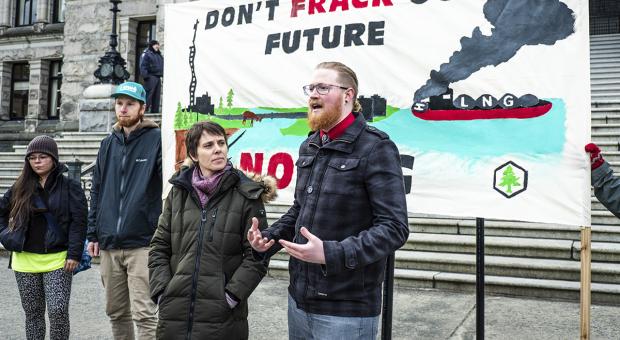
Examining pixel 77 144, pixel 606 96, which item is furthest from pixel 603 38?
pixel 77 144

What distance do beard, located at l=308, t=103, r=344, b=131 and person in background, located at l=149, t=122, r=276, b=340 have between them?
790mm

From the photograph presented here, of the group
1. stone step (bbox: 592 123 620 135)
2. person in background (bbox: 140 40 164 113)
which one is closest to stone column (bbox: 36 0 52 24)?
person in background (bbox: 140 40 164 113)

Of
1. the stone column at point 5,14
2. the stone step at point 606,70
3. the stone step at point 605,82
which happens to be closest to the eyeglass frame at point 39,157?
the stone step at point 605,82

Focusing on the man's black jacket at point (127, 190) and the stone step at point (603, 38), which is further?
the stone step at point (603, 38)

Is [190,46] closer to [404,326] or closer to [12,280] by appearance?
[404,326]

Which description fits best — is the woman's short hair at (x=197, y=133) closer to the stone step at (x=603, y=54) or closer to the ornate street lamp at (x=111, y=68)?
the stone step at (x=603, y=54)

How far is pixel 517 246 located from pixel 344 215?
4.72 metres

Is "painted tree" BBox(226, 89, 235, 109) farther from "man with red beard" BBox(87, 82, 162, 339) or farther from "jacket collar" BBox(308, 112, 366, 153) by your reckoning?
"jacket collar" BBox(308, 112, 366, 153)

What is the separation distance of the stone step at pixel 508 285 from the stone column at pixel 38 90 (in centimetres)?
2392

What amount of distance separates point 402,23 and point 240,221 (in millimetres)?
1709

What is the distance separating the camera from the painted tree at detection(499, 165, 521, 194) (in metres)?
3.29

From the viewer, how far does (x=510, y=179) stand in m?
3.30

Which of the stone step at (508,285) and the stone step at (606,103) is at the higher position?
the stone step at (606,103)

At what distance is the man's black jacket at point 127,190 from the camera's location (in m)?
3.86
